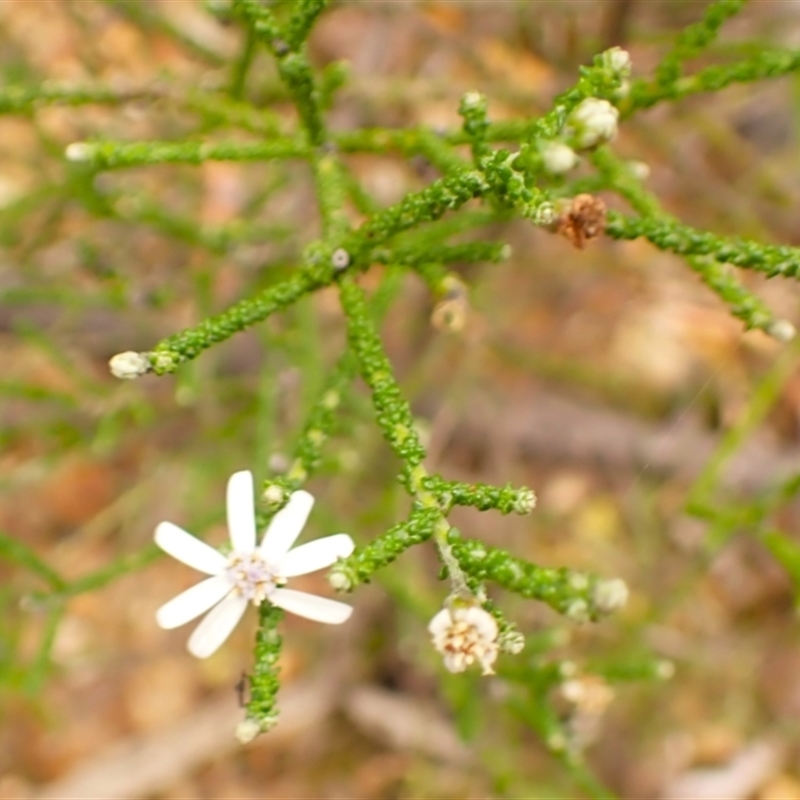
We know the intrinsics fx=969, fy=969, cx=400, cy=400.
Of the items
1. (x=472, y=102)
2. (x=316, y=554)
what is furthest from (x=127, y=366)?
(x=472, y=102)

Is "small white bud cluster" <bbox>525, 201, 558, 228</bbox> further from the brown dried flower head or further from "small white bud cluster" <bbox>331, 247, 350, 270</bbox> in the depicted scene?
"small white bud cluster" <bbox>331, 247, 350, 270</bbox>

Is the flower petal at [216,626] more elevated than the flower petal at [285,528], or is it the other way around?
the flower petal at [285,528]

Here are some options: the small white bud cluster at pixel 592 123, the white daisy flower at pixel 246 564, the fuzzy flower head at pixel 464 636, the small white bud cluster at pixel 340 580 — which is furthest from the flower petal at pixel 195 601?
the small white bud cluster at pixel 592 123

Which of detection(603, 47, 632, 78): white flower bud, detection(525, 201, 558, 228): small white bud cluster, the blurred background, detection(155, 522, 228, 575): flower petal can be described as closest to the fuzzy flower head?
detection(155, 522, 228, 575): flower petal

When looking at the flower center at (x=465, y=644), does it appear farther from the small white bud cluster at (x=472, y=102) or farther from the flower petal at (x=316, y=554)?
the small white bud cluster at (x=472, y=102)

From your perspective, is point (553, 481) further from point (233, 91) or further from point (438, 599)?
point (233, 91)

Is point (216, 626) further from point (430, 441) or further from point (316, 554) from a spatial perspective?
point (430, 441)

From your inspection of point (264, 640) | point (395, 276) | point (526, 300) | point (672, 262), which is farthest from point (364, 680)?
point (264, 640)
